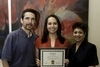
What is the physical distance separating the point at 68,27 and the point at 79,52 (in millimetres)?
418

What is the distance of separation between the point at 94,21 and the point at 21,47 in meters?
0.93

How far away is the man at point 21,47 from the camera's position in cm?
174

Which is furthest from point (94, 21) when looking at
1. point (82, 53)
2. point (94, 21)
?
point (82, 53)

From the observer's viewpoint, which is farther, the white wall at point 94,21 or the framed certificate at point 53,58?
the white wall at point 94,21

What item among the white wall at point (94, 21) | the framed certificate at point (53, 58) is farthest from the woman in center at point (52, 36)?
the white wall at point (94, 21)

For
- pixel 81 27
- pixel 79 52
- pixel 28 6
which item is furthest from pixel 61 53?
pixel 28 6

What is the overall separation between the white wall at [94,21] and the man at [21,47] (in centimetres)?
72

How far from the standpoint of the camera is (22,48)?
177 centimetres

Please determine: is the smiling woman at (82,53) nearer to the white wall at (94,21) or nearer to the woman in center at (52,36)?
the woman in center at (52,36)

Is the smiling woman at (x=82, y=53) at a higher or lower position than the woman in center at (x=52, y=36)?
lower

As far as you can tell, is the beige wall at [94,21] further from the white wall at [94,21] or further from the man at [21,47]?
the man at [21,47]

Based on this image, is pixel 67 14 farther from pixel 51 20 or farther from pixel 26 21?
pixel 26 21

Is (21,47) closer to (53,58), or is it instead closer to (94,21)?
(53,58)

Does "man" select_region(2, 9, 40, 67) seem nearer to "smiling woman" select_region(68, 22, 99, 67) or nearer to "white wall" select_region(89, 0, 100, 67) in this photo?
"smiling woman" select_region(68, 22, 99, 67)
